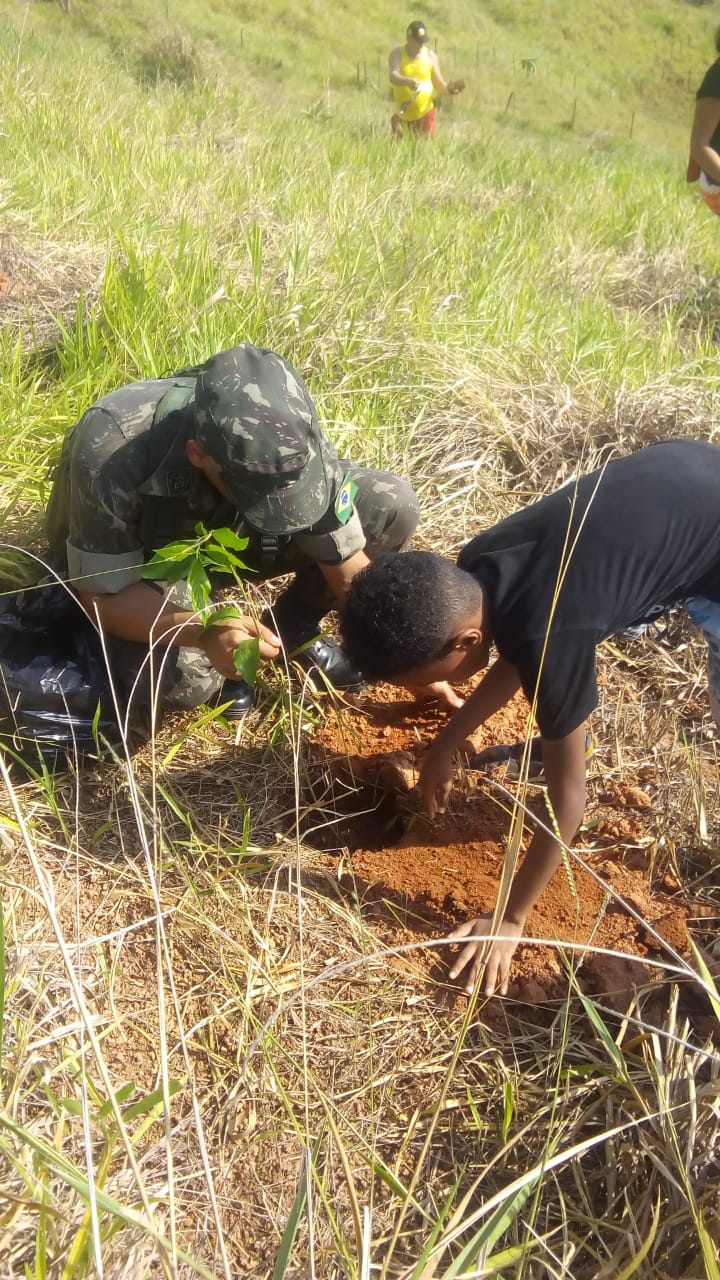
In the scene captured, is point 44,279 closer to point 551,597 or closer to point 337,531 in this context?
point 337,531

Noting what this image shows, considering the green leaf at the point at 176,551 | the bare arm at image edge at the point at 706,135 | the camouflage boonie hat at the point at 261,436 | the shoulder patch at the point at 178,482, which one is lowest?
the shoulder patch at the point at 178,482

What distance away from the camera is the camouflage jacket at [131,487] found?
6.15 ft

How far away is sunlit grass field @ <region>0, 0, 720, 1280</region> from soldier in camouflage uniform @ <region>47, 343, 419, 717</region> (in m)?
0.29

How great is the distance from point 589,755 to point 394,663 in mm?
813

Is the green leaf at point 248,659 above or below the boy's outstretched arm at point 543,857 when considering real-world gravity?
above

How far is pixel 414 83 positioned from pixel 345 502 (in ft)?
23.2

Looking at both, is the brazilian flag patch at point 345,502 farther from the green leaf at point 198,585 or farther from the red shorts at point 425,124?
the red shorts at point 425,124

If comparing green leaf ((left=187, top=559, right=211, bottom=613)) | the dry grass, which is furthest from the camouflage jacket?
the dry grass

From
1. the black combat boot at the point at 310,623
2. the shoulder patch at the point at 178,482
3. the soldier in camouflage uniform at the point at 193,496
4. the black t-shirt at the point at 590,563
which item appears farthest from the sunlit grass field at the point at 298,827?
the shoulder patch at the point at 178,482

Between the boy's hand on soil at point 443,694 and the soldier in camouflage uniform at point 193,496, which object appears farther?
the boy's hand on soil at point 443,694

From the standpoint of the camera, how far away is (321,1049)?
153 centimetres

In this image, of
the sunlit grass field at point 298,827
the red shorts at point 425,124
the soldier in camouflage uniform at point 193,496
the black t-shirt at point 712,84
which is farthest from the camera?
the red shorts at point 425,124

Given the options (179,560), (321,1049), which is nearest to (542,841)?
(321,1049)

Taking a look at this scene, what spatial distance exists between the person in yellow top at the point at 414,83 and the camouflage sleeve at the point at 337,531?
6.10 metres
